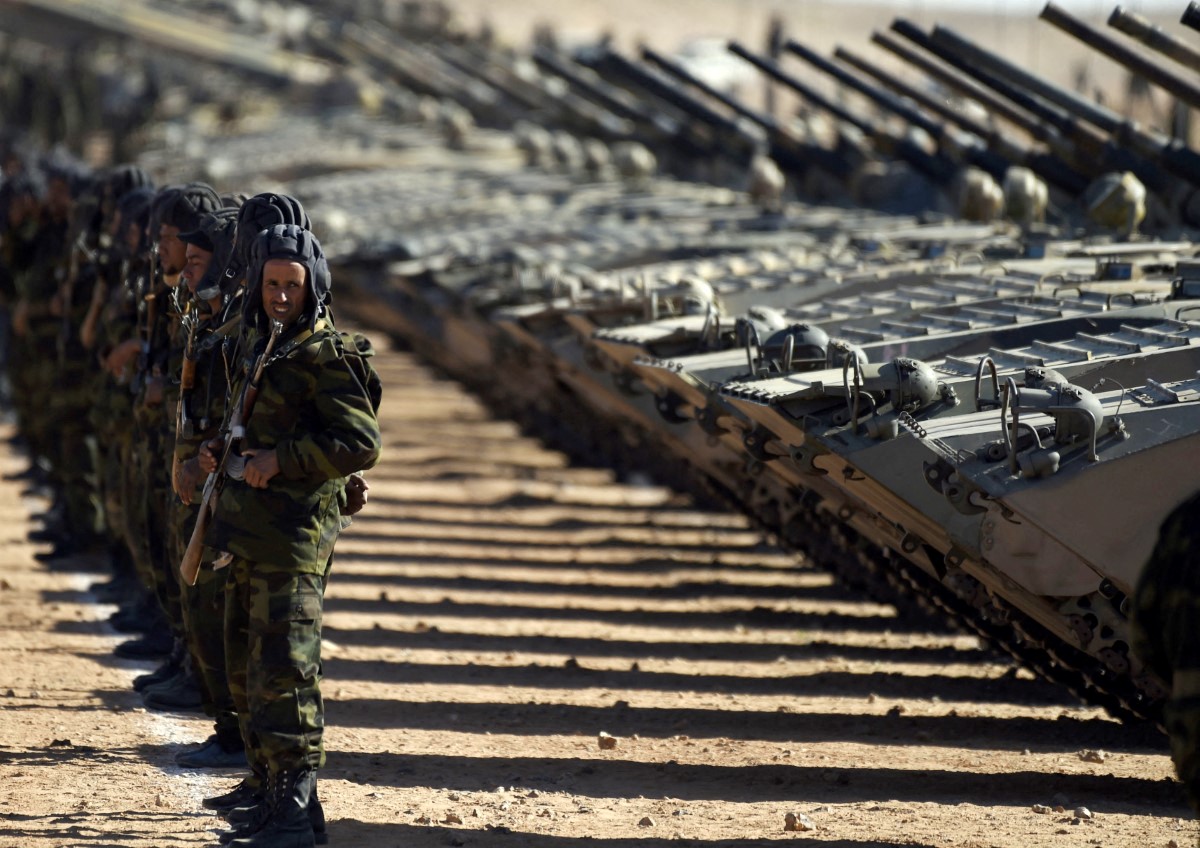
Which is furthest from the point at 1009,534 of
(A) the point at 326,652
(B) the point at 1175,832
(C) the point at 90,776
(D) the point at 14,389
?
(D) the point at 14,389

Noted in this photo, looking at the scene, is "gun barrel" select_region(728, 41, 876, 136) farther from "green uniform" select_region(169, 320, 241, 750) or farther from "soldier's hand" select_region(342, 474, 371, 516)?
"soldier's hand" select_region(342, 474, 371, 516)

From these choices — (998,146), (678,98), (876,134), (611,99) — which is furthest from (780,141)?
(611,99)

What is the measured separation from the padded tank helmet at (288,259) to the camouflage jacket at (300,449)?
0.34 ft

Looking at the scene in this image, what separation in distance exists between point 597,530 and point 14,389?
13.5 feet

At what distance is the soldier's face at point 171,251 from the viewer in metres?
8.51

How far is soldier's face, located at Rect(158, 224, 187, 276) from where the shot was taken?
8.51 meters

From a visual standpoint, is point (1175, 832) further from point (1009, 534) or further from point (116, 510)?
point (116, 510)

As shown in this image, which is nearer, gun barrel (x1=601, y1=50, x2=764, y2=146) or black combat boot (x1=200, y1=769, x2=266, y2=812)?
black combat boot (x1=200, y1=769, x2=266, y2=812)

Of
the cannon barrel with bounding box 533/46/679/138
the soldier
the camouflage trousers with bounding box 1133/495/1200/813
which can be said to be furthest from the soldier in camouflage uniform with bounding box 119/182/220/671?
the cannon barrel with bounding box 533/46/679/138

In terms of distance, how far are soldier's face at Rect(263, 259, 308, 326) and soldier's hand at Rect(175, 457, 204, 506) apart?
62 centimetres

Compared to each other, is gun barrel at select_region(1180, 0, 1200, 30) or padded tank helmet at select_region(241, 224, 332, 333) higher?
gun barrel at select_region(1180, 0, 1200, 30)

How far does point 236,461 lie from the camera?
20.9 ft

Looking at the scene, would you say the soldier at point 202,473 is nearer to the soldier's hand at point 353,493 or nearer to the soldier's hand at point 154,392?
the soldier's hand at point 353,493

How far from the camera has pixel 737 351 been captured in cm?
964
